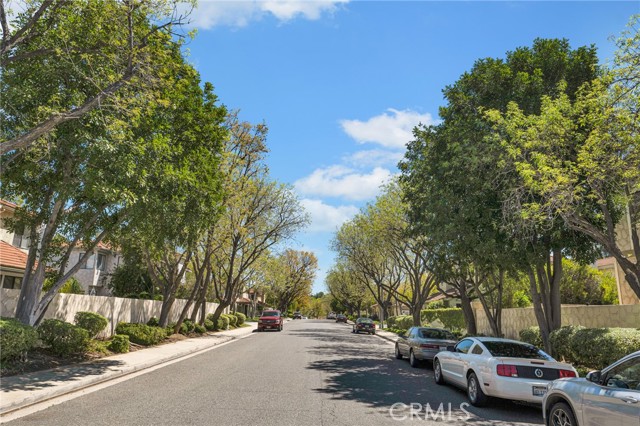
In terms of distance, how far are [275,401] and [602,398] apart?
5.61m

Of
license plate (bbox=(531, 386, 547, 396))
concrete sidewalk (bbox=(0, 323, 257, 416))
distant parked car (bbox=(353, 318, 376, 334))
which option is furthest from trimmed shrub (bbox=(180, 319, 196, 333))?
license plate (bbox=(531, 386, 547, 396))

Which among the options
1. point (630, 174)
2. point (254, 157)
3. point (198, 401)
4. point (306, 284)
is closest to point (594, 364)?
point (630, 174)

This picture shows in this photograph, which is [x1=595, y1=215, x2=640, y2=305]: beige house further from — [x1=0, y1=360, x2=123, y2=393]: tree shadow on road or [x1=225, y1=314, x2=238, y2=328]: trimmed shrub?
[x1=225, y1=314, x2=238, y2=328]: trimmed shrub

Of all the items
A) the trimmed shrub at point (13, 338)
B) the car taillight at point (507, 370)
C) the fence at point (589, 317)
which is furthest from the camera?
the fence at point (589, 317)

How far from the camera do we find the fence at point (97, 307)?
47.5ft

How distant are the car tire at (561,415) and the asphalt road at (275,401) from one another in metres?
1.39

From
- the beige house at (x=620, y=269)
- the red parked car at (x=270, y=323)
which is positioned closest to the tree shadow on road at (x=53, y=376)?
the beige house at (x=620, y=269)

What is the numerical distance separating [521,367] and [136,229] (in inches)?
442

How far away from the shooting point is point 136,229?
13.8 m

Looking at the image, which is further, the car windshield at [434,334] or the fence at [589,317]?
the fence at [589,317]

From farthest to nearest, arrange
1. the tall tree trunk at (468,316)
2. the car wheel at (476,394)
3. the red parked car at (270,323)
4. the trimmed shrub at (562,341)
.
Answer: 1. the red parked car at (270,323)
2. the tall tree trunk at (468,316)
3. the trimmed shrub at (562,341)
4. the car wheel at (476,394)

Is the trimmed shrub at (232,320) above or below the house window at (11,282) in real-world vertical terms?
below

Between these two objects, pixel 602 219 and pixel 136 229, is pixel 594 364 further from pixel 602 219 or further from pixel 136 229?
pixel 136 229

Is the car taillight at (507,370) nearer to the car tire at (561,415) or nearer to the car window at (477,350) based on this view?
the car window at (477,350)
